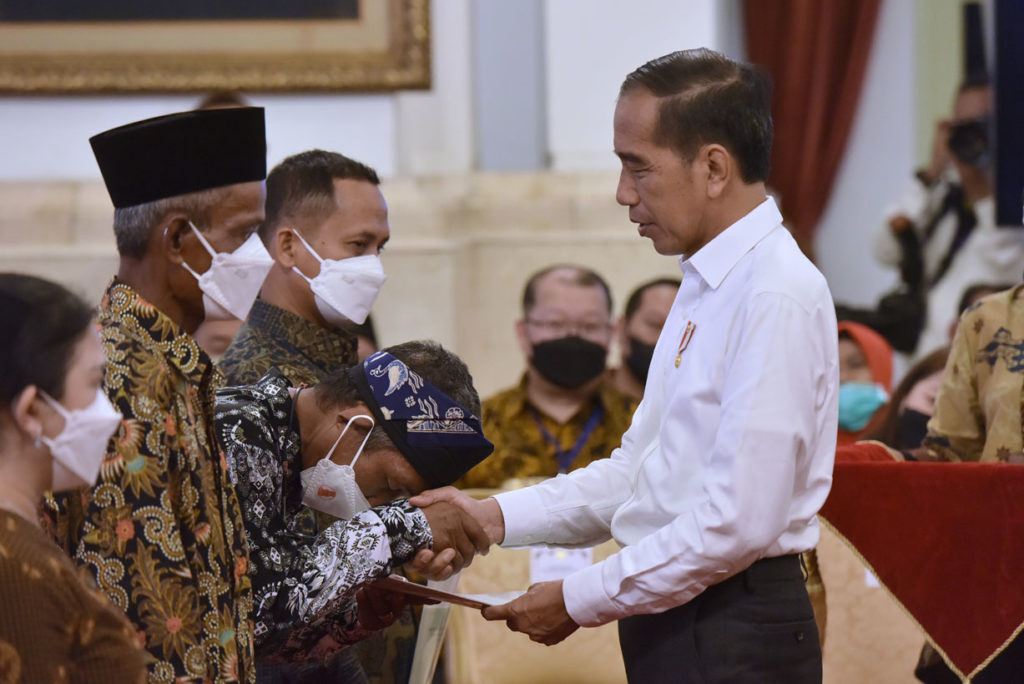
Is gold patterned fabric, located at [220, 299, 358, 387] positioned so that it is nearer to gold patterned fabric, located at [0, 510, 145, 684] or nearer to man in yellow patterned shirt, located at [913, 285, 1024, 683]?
gold patterned fabric, located at [0, 510, 145, 684]

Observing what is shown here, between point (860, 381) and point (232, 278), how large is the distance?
11.4 ft

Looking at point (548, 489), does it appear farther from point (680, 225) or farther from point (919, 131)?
point (919, 131)

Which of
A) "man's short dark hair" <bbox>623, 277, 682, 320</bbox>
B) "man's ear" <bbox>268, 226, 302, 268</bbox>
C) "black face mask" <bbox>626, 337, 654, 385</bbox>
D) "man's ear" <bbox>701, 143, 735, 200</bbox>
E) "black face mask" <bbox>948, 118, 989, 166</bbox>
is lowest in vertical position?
"black face mask" <bbox>626, 337, 654, 385</bbox>

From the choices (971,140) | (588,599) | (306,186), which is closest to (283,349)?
(306,186)

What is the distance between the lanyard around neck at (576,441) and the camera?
451cm

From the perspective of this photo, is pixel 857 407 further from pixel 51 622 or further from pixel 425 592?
pixel 51 622

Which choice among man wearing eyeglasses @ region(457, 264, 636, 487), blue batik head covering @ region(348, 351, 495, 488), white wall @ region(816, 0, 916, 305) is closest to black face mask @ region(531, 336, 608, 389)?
man wearing eyeglasses @ region(457, 264, 636, 487)

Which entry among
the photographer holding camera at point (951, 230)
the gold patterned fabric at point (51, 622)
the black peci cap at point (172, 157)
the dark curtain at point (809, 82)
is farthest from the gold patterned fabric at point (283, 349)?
the dark curtain at point (809, 82)

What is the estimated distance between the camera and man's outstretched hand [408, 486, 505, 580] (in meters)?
2.65

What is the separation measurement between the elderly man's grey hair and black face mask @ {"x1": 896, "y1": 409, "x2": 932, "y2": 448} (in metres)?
2.63

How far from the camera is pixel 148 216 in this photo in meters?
2.37

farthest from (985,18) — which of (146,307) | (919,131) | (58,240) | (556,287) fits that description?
(146,307)

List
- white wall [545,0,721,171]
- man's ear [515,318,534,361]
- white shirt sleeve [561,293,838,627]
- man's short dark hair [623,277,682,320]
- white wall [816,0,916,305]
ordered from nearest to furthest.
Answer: white shirt sleeve [561,293,838,627] < man's ear [515,318,534,361] < man's short dark hair [623,277,682,320] < white wall [545,0,721,171] < white wall [816,0,916,305]

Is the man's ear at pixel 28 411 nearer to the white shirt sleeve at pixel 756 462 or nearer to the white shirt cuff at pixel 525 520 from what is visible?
the white shirt sleeve at pixel 756 462
